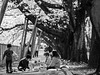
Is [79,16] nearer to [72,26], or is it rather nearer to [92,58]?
[72,26]

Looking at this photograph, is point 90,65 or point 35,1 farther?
point 35,1

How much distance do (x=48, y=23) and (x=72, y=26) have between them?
427 centimetres

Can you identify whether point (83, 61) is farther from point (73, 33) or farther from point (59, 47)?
point (59, 47)

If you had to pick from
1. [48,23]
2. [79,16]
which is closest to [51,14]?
[48,23]

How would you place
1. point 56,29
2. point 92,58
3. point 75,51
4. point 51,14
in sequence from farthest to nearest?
point 56,29, point 51,14, point 75,51, point 92,58

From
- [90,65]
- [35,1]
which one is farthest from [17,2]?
[90,65]

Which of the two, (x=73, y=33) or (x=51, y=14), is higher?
(x=51, y=14)

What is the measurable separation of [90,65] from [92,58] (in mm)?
746

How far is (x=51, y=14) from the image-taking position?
24766mm

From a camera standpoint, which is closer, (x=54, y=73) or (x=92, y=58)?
(x=54, y=73)

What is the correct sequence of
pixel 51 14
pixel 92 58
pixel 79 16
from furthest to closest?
pixel 51 14, pixel 79 16, pixel 92 58

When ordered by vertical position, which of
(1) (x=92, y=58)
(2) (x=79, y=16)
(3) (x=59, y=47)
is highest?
(2) (x=79, y=16)

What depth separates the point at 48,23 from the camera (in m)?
25.5

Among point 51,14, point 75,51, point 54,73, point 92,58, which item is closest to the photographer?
point 54,73
